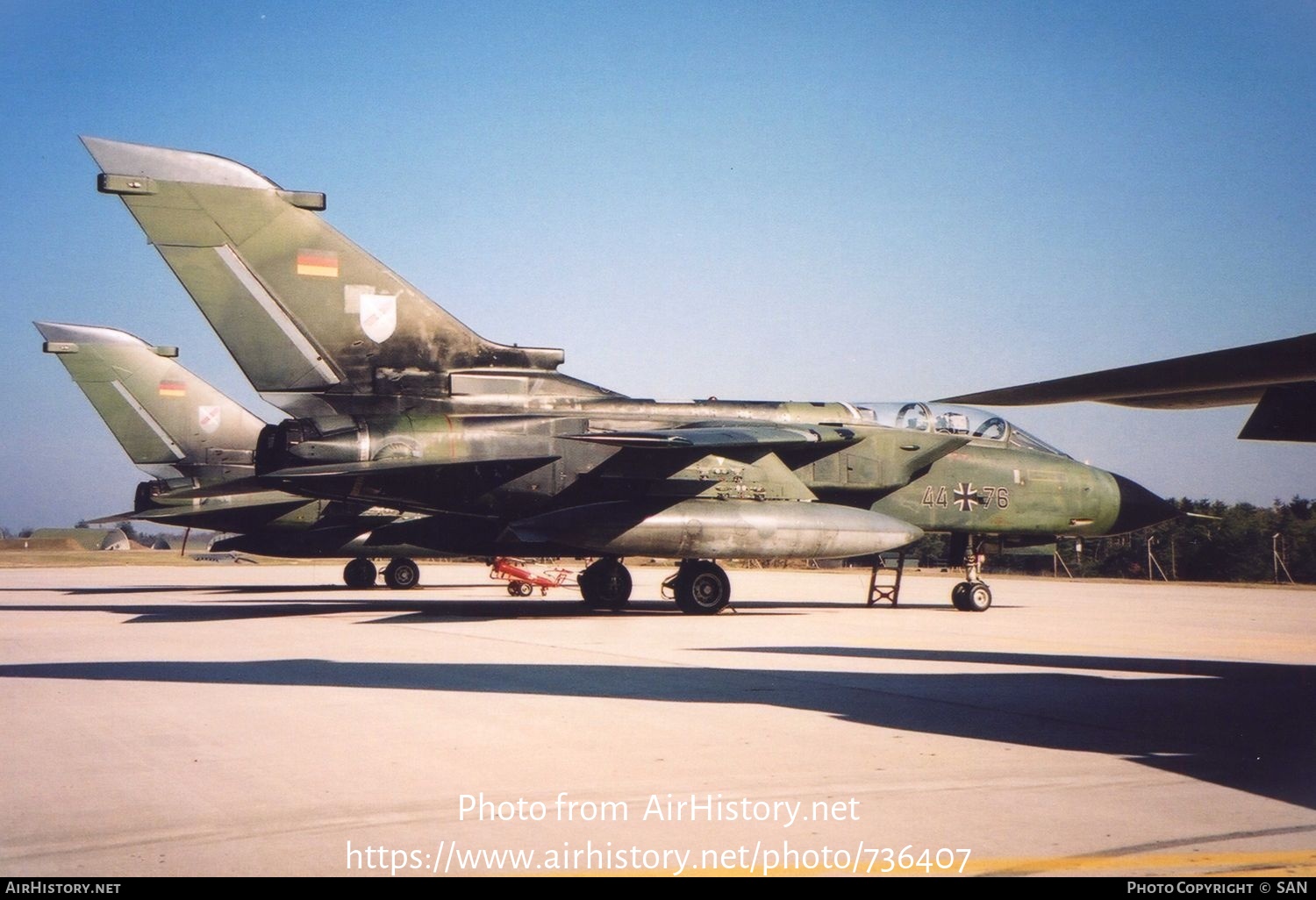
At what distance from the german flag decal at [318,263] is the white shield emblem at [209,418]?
34.6ft

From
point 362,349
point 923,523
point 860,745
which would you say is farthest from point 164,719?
point 923,523

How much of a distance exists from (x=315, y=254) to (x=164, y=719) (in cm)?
888

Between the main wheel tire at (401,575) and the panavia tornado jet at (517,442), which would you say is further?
the main wheel tire at (401,575)

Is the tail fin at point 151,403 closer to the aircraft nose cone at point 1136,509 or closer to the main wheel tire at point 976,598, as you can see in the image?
the main wheel tire at point 976,598

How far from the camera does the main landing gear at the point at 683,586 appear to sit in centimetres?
1658

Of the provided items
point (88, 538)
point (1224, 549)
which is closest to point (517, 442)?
point (1224, 549)

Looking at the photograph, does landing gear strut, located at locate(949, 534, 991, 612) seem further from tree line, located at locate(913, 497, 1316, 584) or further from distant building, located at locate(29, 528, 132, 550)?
distant building, located at locate(29, 528, 132, 550)

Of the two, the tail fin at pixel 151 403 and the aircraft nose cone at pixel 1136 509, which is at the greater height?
the tail fin at pixel 151 403

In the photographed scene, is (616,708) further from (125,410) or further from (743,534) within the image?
(125,410)

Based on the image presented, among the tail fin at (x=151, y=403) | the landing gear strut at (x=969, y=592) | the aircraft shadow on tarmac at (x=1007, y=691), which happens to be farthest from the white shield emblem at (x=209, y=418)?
the landing gear strut at (x=969, y=592)

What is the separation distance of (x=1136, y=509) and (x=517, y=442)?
11070 millimetres

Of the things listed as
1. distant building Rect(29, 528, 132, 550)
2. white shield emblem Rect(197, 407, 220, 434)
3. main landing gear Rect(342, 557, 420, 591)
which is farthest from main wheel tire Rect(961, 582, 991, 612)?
distant building Rect(29, 528, 132, 550)

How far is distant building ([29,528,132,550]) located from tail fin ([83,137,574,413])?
93.4 metres

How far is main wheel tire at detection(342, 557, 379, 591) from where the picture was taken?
1037 inches
